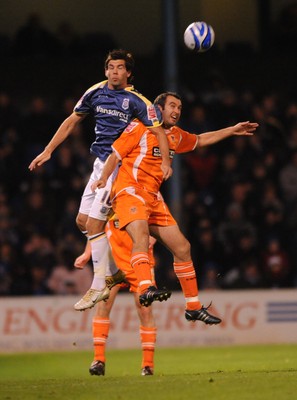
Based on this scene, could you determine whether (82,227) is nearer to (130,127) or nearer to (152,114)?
(130,127)

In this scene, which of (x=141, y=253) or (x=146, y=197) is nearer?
(x=141, y=253)

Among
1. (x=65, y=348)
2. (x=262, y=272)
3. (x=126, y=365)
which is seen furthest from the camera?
(x=262, y=272)

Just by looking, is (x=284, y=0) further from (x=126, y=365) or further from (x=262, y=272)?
(x=126, y=365)

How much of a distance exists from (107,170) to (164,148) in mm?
553

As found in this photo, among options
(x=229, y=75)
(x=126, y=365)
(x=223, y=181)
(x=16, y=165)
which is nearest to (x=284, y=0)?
(x=229, y=75)

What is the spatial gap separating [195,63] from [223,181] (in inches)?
139

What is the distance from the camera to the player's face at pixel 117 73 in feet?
36.3

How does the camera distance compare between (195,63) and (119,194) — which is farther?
(195,63)

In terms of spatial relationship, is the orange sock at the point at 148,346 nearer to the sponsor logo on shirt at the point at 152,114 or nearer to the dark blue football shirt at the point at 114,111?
the dark blue football shirt at the point at 114,111

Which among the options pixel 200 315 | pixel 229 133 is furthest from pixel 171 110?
pixel 200 315

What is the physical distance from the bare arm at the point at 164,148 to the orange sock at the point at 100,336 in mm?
1751

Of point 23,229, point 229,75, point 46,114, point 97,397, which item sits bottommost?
point 97,397

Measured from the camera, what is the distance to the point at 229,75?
21828 millimetres

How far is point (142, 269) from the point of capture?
10633mm
